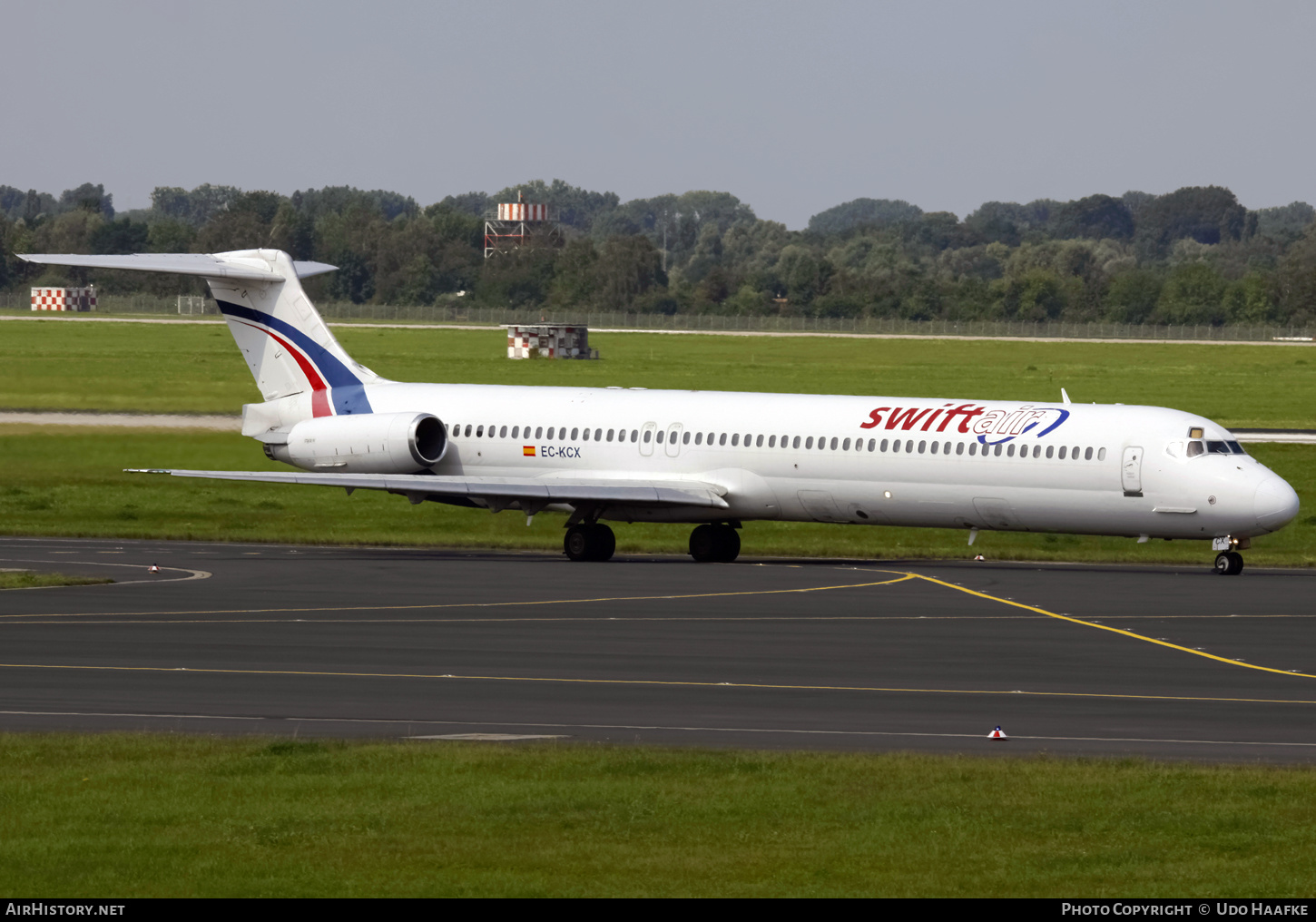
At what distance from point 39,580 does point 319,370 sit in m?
10.4

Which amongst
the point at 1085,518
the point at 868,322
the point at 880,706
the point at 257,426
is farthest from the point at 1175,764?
the point at 868,322

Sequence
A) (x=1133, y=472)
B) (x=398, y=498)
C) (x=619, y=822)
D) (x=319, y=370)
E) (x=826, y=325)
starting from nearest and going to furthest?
(x=619, y=822) → (x=1133, y=472) → (x=319, y=370) → (x=398, y=498) → (x=826, y=325)

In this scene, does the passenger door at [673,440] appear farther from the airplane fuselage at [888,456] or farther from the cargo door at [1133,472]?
the cargo door at [1133,472]

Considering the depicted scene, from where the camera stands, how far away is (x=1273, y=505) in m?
37.8

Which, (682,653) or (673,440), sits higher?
(673,440)

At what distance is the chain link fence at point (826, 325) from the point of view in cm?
17912

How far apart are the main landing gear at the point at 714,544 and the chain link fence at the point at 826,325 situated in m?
135

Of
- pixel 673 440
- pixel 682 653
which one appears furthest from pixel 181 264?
pixel 682 653

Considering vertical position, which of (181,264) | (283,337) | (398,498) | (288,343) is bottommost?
(398,498)

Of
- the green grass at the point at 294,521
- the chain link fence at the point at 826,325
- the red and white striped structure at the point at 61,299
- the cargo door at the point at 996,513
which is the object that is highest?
the red and white striped structure at the point at 61,299

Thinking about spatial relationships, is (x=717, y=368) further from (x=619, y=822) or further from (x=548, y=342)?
(x=619, y=822)

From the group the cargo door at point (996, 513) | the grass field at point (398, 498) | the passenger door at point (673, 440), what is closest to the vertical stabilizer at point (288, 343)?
the grass field at point (398, 498)

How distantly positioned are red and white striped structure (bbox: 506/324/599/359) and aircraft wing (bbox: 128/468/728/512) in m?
79.1

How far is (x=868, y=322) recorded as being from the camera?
188250 millimetres
